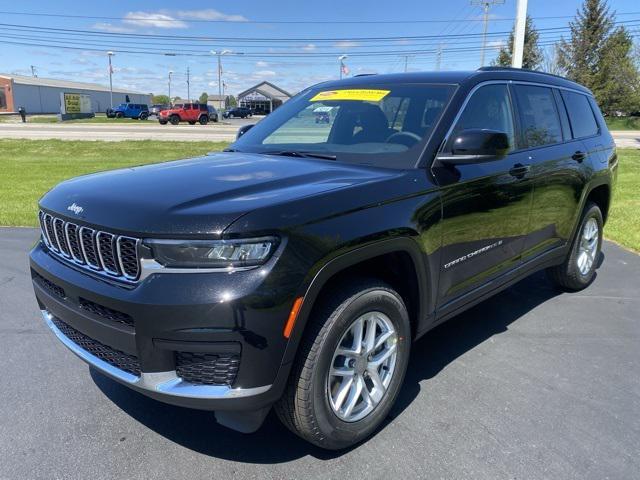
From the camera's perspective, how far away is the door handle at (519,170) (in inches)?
146

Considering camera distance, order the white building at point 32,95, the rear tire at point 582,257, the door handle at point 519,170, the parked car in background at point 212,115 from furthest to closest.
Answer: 1. the white building at point 32,95
2. the parked car in background at point 212,115
3. the rear tire at point 582,257
4. the door handle at point 519,170

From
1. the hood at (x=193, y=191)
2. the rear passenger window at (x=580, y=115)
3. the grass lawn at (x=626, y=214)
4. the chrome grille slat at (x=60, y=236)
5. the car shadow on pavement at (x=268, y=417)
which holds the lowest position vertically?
the car shadow on pavement at (x=268, y=417)

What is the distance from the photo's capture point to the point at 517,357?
3.91 metres

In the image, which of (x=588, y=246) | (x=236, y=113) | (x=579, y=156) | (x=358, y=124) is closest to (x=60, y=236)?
(x=358, y=124)

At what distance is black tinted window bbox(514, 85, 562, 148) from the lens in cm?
404

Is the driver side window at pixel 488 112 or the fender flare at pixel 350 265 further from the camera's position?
the driver side window at pixel 488 112

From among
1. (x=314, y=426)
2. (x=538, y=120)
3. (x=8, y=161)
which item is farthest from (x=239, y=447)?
(x=8, y=161)

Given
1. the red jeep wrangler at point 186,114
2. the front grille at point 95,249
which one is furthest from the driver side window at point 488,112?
the red jeep wrangler at point 186,114

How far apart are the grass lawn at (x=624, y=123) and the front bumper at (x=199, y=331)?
2046 inches

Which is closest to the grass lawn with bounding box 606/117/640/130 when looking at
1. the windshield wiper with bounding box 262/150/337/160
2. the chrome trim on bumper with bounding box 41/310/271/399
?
the windshield wiper with bounding box 262/150/337/160

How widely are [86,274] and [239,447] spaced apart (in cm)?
118

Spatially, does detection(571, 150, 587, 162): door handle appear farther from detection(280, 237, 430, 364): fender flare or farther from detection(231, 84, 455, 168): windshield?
detection(280, 237, 430, 364): fender flare

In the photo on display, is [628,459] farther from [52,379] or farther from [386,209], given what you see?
[52,379]

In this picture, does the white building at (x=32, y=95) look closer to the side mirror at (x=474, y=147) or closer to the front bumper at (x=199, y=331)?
the side mirror at (x=474, y=147)
